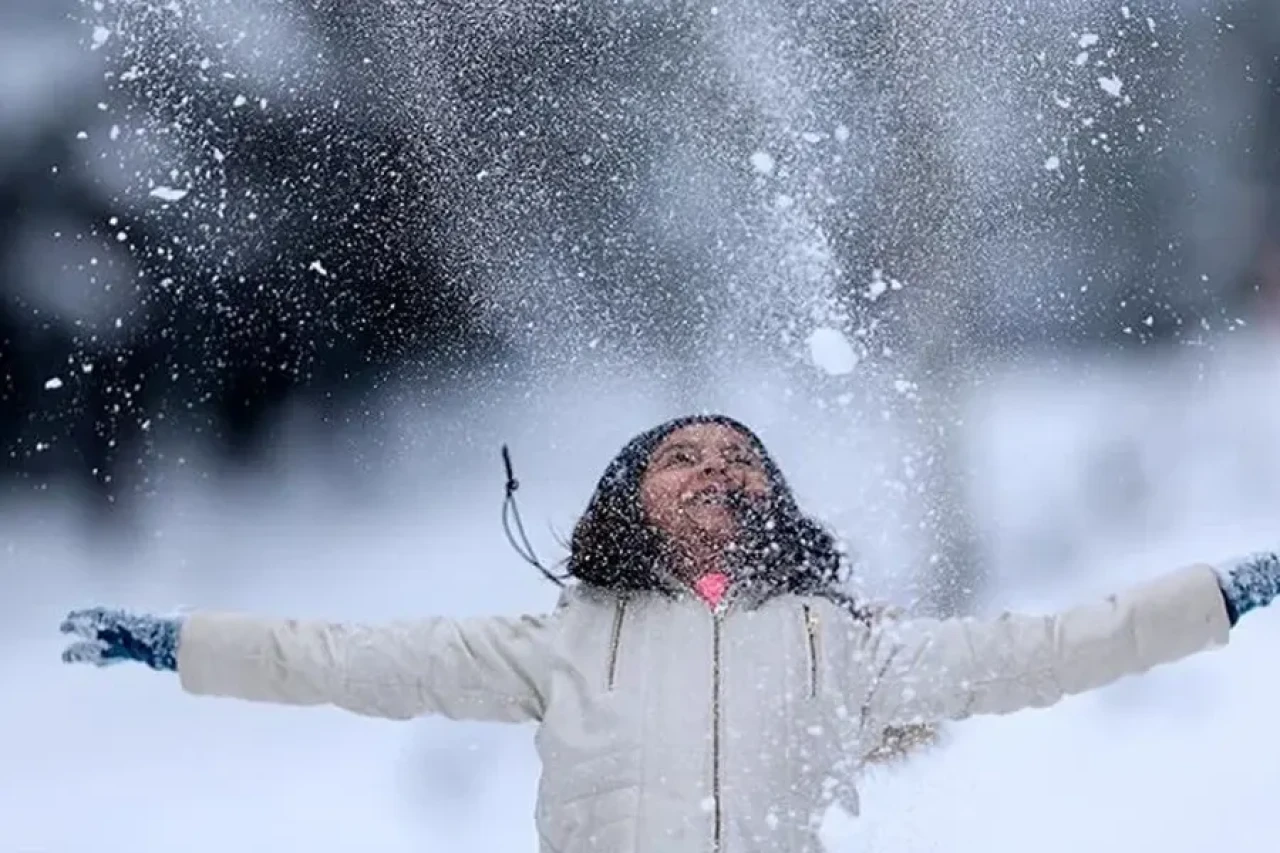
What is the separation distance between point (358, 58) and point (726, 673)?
8.69ft

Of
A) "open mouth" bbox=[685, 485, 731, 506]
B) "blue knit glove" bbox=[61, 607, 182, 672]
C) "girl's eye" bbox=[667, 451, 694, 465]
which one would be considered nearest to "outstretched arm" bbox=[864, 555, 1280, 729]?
"open mouth" bbox=[685, 485, 731, 506]

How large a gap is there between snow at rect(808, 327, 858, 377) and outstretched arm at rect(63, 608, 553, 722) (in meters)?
1.93

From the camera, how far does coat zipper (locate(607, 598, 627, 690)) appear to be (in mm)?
2568

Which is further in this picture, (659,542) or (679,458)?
(679,458)

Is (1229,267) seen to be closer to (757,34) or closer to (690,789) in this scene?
(757,34)

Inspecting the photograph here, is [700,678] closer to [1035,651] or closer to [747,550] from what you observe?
[747,550]

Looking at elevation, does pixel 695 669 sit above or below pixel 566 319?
below

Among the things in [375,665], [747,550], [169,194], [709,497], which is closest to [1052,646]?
[747,550]

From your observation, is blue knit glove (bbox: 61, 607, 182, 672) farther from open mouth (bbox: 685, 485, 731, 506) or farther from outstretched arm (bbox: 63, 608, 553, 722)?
open mouth (bbox: 685, 485, 731, 506)

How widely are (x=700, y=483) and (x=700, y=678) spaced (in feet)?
1.32

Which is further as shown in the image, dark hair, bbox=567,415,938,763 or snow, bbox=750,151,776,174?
snow, bbox=750,151,776,174

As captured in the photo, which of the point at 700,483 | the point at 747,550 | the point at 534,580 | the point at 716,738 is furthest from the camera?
the point at 534,580

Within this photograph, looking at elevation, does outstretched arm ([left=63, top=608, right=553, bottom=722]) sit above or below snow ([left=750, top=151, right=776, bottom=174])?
below

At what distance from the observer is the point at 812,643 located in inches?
103
